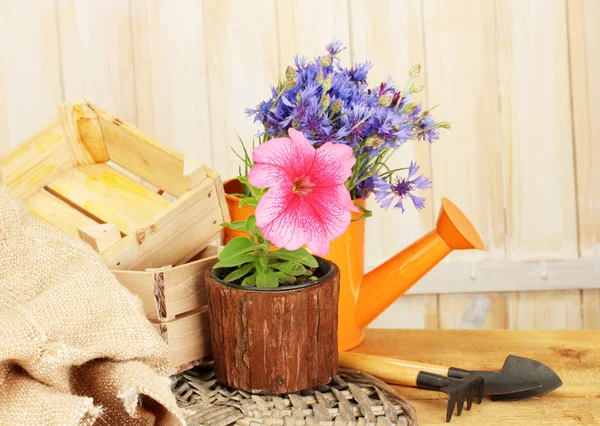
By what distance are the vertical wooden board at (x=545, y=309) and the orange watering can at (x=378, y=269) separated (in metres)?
0.52

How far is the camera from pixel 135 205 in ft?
3.03

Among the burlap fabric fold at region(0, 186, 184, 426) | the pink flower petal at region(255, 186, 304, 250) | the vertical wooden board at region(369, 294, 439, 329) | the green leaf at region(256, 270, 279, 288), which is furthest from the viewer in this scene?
the vertical wooden board at region(369, 294, 439, 329)

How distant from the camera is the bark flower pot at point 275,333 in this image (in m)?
0.78

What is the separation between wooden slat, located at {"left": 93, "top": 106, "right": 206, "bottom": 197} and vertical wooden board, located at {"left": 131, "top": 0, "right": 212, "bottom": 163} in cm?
36

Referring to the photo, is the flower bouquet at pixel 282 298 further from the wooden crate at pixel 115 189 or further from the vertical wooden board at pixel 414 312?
the vertical wooden board at pixel 414 312

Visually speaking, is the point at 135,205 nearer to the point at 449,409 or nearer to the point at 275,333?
the point at 275,333

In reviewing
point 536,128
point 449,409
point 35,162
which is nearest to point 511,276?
point 536,128

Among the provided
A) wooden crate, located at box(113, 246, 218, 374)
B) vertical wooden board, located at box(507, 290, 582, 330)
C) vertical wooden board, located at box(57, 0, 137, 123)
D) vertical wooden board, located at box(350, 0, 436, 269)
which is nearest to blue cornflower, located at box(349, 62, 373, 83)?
wooden crate, located at box(113, 246, 218, 374)

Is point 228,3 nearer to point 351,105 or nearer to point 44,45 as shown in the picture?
point 44,45

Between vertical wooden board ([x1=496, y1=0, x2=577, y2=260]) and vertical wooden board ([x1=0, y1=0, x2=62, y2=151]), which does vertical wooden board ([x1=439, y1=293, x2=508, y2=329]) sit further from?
vertical wooden board ([x1=0, y1=0, x2=62, y2=151])

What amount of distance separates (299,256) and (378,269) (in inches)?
10.7

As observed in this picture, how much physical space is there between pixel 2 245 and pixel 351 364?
1.44 feet

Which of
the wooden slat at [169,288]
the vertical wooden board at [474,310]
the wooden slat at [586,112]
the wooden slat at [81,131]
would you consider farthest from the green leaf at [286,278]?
the wooden slat at [586,112]

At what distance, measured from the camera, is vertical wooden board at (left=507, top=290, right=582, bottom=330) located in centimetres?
145
